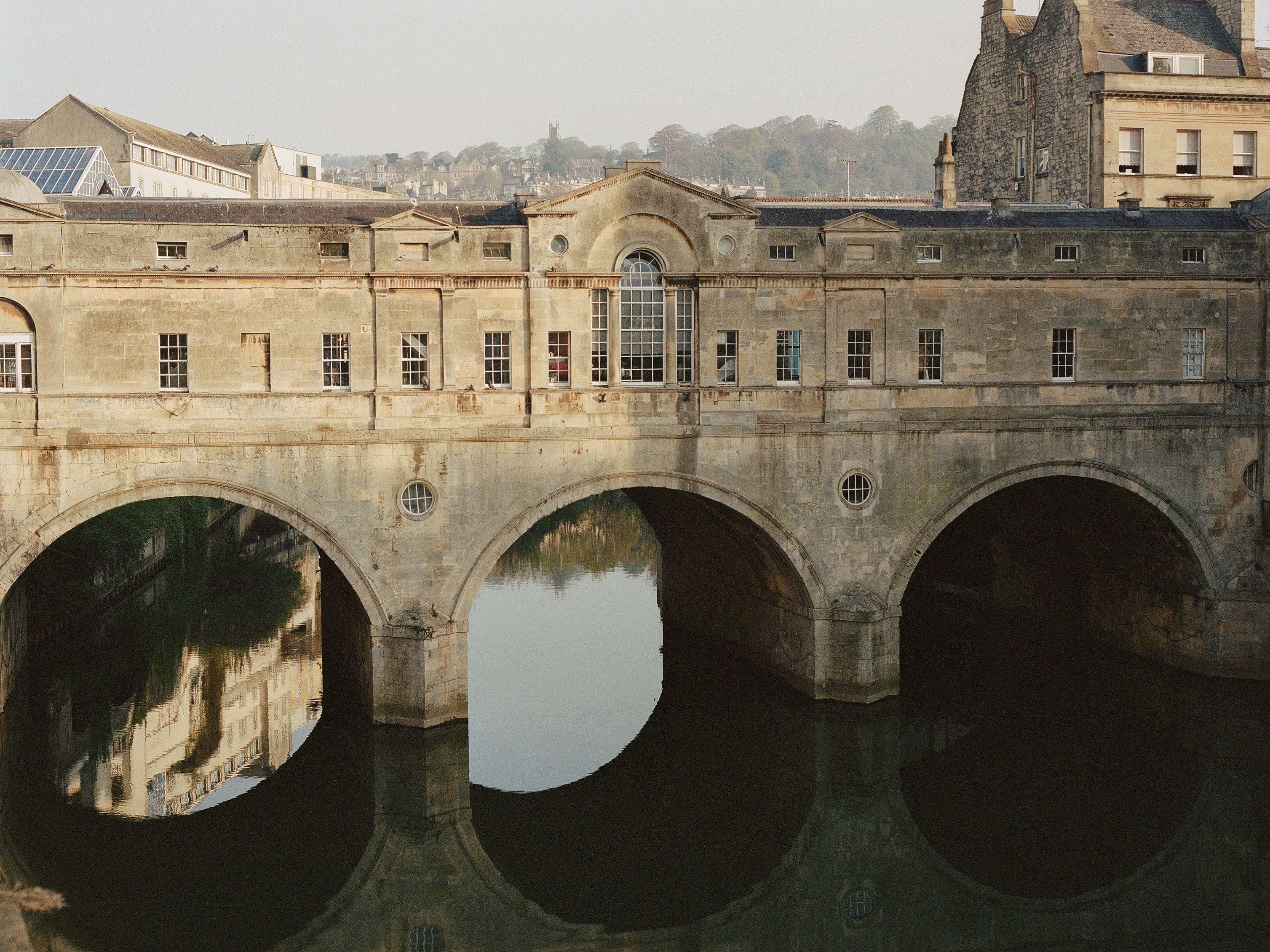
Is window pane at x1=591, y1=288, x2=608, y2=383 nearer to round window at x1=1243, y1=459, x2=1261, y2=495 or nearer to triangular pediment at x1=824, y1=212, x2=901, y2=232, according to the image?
triangular pediment at x1=824, y1=212, x2=901, y2=232

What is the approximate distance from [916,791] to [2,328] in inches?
869

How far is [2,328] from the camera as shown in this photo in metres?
29.0

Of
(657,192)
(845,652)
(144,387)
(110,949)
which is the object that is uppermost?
(657,192)

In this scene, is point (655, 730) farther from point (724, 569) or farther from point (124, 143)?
point (124, 143)

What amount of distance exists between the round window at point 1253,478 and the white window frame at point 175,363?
1027 inches

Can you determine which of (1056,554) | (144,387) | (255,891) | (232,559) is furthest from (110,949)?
(232,559)

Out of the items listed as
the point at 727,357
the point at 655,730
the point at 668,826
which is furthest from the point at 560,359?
the point at 668,826

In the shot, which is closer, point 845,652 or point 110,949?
point 110,949

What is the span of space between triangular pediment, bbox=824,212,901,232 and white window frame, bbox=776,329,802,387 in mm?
2589

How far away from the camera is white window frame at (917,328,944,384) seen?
108 ft

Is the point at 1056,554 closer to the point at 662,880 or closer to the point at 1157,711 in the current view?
the point at 1157,711

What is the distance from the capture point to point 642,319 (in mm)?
31859

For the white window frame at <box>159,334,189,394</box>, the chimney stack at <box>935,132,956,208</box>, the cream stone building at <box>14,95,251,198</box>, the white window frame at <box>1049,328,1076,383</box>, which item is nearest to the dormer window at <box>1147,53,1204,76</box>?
the chimney stack at <box>935,132,956,208</box>

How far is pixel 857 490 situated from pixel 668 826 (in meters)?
9.60
